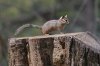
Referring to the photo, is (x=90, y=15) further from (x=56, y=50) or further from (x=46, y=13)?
(x=56, y=50)

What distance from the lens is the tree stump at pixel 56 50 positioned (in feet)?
10.5

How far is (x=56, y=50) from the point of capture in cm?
341

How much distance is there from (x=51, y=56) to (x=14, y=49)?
1.02ft

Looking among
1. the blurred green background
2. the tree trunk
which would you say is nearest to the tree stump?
the blurred green background

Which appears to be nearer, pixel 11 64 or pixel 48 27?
pixel 11 64

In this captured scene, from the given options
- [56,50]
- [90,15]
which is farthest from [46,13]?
[56,50]

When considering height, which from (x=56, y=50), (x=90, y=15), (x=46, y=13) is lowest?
(x=56, y=50)

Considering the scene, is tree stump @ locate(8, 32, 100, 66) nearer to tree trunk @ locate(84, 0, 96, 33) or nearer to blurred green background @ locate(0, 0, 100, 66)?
blurred green background @ locate(0, 0, 100, 66)

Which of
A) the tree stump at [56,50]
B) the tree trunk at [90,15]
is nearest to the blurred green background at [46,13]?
the tree trunk at [90,15]

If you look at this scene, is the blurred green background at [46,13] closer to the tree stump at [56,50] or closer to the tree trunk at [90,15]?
the tree trunk at [90,15]

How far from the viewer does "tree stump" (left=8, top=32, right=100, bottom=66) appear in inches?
126

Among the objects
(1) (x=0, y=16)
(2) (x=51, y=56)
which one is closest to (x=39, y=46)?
(2) (x=51, y=56)

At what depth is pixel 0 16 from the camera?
961cm

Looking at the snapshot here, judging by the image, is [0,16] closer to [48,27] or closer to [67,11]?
[67,11]
